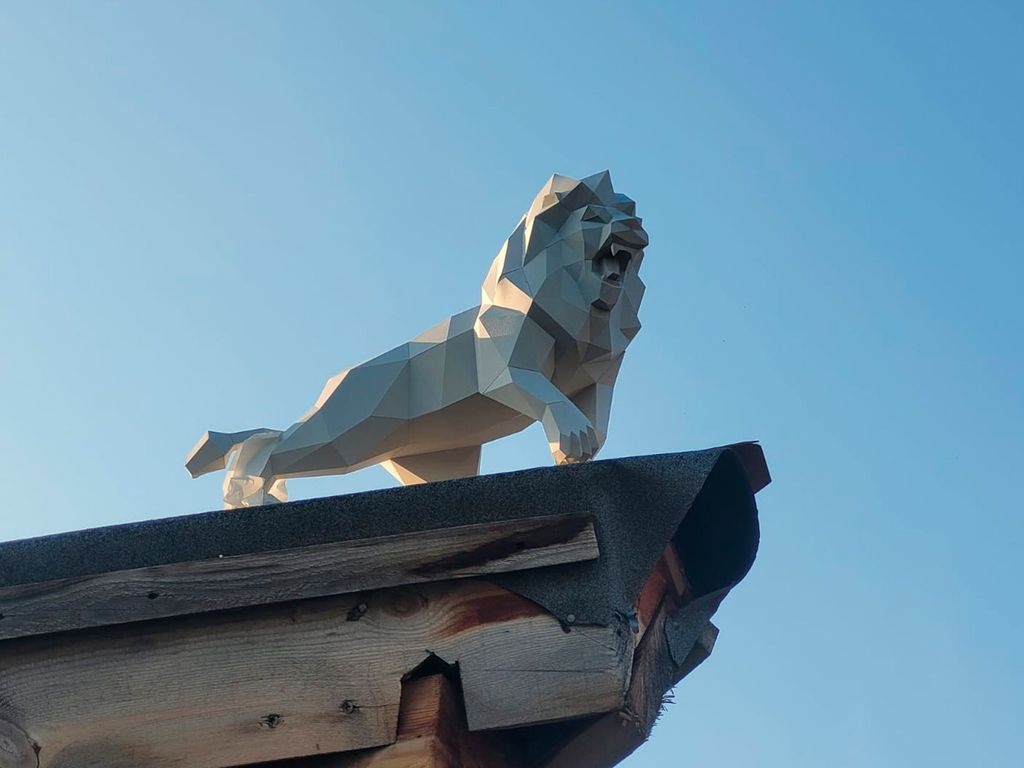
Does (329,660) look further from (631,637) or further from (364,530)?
(631,637)

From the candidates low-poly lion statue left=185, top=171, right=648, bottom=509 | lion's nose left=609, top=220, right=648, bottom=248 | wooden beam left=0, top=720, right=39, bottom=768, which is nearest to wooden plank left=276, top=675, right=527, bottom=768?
wooden beam left=0, top=720, right=39, bottom=768

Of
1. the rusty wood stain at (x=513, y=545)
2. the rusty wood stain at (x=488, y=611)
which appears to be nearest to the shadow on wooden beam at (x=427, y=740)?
the rusty wood stain at (x=488, y=611)

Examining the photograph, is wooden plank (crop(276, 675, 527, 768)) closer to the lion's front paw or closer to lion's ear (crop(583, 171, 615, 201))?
the lion's front paw

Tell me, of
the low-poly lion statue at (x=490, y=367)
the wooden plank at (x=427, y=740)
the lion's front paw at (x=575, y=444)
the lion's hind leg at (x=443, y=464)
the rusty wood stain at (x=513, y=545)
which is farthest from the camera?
the lion's hind leg at (x=443, y=464)

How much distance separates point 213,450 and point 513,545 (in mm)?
3723

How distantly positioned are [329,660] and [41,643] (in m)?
0.56

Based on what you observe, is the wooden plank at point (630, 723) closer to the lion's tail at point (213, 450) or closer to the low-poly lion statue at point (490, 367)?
the low-poly lion statue at point (490, 367)

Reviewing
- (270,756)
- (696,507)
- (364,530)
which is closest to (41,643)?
(270,756)

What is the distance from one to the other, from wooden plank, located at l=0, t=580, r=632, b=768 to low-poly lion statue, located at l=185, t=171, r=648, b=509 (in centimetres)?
297

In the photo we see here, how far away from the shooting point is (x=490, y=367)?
5.45m

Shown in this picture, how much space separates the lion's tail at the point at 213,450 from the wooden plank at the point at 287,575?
3.41m

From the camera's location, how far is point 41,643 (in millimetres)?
2486

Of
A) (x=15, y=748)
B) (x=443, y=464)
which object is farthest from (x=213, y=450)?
(x=15, y=748)

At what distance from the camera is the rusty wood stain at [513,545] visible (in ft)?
8.02
